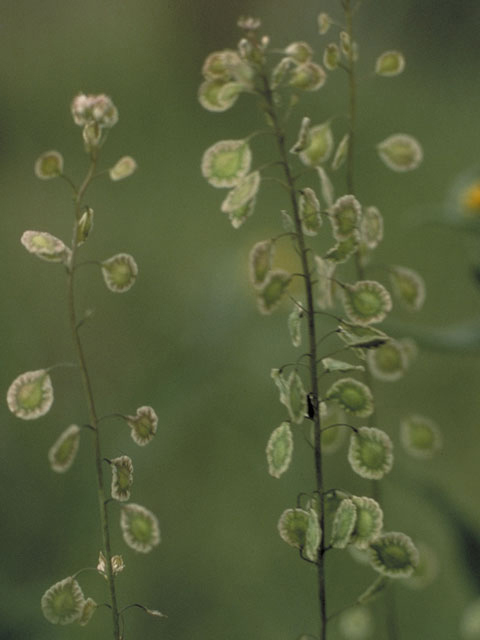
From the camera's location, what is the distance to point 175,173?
2.32m

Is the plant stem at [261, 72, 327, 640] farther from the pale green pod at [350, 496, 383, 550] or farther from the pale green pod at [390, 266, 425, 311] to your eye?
the pale green pod at [390, 266, 425, 311]

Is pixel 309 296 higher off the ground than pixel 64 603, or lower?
higher

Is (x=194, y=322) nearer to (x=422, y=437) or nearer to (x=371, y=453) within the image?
(x=422, y=437)

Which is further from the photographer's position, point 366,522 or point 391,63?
point 391,63

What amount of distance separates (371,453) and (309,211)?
134mm

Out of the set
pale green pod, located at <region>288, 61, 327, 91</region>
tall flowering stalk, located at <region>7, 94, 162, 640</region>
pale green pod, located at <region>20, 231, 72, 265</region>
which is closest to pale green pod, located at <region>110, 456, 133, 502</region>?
tall flowering stalk, located at <region>7, 94, 162, 640</region>

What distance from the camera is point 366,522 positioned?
1.51ft

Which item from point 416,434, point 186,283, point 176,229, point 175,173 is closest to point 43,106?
point 175,173

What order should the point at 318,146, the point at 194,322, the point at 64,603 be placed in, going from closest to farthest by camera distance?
1. the point at 64,603
2. the point at 318,146
3. the point at 194,322

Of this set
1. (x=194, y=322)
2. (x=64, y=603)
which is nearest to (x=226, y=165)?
(x=64, y=603)

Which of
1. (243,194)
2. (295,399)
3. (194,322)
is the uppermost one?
(243,194)

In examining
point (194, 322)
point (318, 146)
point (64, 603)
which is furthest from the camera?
point (194, 322)

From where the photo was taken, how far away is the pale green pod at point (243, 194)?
1.50ft

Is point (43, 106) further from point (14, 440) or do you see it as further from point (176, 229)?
point (14, 440)
